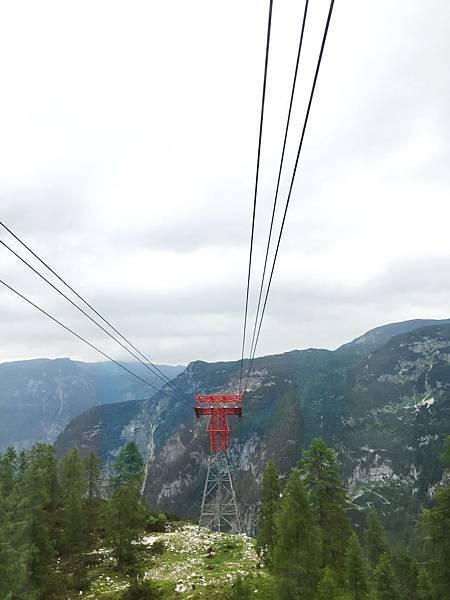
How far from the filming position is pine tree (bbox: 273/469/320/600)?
20.6m

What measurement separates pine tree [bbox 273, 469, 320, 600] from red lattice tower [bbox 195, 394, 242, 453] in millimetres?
17768

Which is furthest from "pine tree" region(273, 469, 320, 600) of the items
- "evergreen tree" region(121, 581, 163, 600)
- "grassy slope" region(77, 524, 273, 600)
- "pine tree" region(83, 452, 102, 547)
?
"pine tree" region(83, 452, 102, 547)

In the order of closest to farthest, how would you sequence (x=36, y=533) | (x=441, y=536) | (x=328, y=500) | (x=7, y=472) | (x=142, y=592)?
(x=441, y=536), (x=142, y=592), (x=328, y=500), (x=36, y=533), (x=7, y=472)

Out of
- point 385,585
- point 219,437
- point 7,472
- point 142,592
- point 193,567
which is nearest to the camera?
point 142,592

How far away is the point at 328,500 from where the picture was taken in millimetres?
27688

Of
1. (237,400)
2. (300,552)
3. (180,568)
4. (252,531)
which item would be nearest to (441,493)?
(300,552)

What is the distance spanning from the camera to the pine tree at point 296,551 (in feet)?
67.5

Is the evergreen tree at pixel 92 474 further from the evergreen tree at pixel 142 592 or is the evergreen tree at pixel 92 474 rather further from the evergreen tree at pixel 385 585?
the evergreen tree at pixel 385 585

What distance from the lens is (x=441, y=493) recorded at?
1975 centimetres

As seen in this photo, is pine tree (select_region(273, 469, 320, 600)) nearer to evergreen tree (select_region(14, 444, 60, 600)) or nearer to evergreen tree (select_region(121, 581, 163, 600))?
evergreen tree (select_region(121, 581, 163, 600))

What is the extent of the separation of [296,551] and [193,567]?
11675 mm

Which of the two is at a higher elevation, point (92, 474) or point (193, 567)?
point (92, 474)

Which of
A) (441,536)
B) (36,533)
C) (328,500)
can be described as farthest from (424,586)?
(36,533)

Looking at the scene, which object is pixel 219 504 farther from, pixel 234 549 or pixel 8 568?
pixel 8 568
